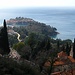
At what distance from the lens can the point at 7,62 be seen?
1177cm

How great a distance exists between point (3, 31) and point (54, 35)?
59476mm

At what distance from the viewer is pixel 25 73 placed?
37.9 ft

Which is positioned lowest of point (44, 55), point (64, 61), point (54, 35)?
point (54, 35)

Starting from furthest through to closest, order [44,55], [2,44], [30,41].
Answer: [30,41] → [2,44] → [44,55]

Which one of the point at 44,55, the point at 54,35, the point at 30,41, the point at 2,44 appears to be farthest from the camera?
the point at 54,35

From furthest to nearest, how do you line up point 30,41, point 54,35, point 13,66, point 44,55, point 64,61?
point 54,35 → point 30,41 → point 64,61 → point 44,55 → point 13,66

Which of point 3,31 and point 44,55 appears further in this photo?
point 3,31

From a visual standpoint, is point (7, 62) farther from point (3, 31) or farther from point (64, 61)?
point (64, 61)

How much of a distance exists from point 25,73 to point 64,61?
12.2 meters

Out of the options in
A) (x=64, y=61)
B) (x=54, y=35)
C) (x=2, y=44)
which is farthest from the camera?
(x=54, y=35)

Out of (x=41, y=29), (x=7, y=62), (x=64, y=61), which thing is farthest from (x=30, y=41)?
(x=41, y=29)

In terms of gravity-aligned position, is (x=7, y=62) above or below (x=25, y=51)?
above

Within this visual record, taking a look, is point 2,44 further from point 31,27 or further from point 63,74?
point 31,27

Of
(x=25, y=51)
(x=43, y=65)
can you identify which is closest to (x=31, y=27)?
(x=25, y=51)
